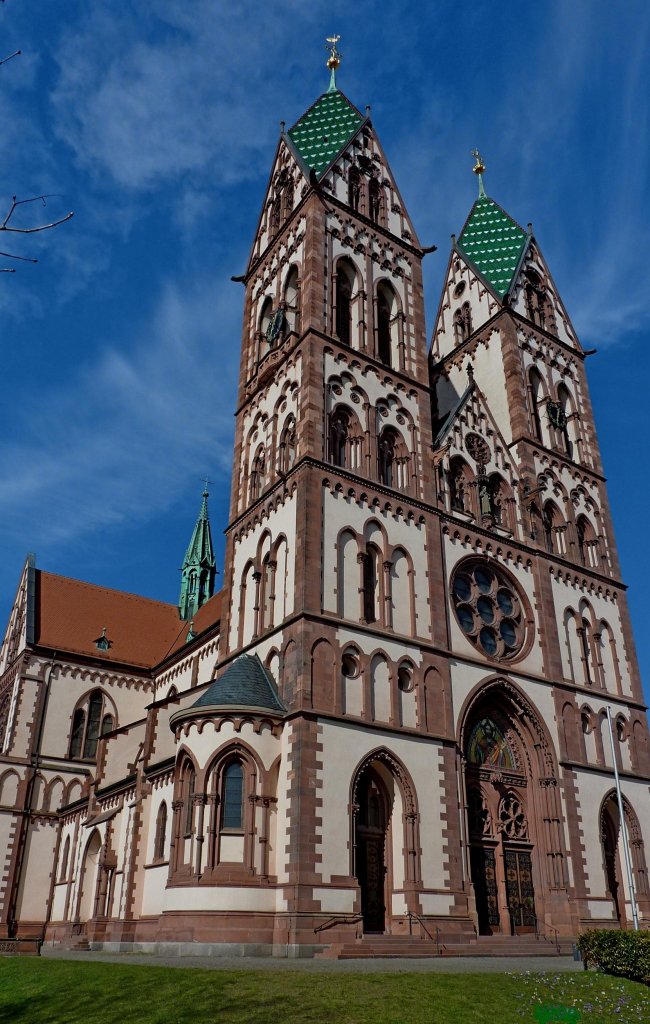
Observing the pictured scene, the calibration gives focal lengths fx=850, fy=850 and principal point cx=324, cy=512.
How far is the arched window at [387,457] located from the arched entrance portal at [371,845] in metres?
8.98

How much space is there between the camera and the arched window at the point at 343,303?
93.1 feet

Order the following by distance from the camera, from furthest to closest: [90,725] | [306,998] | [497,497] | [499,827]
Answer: [90,725]
[497,497]
[499,827]
[306,998]

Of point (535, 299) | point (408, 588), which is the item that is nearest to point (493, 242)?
point (535, 299)

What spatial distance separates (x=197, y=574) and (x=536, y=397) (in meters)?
28.0

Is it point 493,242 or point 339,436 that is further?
point 493,242

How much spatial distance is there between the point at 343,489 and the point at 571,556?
33.9 feet

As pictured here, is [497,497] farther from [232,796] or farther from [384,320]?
[232,796]

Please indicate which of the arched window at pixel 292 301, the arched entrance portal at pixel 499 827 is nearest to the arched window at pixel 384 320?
the arched window at pixel 292 301

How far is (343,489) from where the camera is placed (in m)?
24.3

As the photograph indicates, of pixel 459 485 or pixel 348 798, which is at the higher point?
pixel 459 485

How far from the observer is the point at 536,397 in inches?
1312

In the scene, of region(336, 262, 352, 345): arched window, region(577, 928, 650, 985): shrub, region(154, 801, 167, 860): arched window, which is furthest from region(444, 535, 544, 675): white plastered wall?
region(577, 928, 650, 985): shrub

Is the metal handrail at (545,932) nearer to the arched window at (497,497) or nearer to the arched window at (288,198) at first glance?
the arched window at (497,497)

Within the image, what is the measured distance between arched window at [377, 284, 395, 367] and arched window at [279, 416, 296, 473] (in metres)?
4.77
